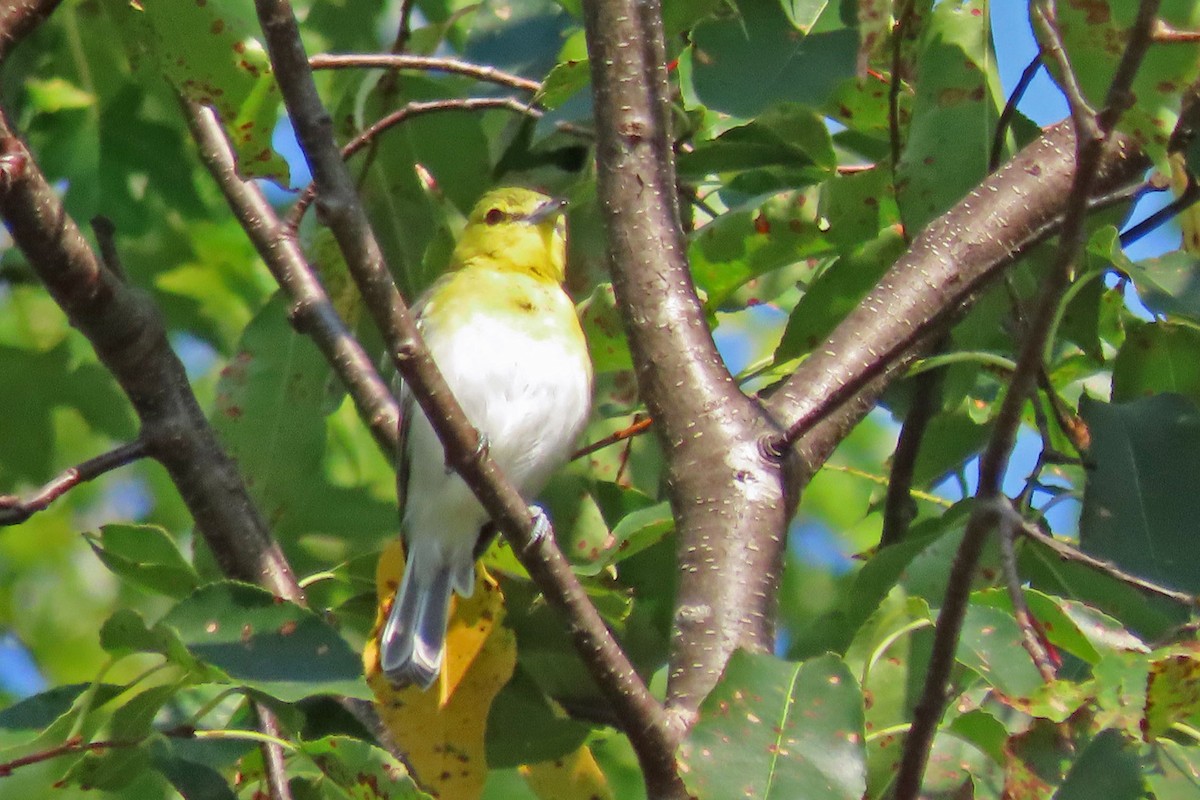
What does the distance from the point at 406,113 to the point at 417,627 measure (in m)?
0.89

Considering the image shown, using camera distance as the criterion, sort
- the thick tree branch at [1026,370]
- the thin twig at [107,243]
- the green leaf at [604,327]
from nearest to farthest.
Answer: the thick tree branch at [1026,370]
the green leaf at [604,327]
the thin twig at [107,243]

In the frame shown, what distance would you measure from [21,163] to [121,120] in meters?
1.12

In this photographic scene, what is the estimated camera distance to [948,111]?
239 cm

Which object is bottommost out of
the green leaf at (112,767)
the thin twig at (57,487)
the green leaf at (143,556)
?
the green leaf at (112,767)

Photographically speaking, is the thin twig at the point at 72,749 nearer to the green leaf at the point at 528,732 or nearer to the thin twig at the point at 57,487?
the thin twig at the point at 57,487

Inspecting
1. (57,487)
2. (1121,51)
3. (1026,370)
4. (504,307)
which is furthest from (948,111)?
(57,487)

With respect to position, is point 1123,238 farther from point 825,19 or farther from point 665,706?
point 665,706

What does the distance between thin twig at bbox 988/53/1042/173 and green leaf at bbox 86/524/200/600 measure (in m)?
1.39

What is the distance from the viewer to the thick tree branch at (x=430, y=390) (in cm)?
153

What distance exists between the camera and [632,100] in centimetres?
230

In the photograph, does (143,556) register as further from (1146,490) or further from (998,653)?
(1146,490)

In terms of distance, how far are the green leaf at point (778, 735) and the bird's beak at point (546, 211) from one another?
186 centimetres

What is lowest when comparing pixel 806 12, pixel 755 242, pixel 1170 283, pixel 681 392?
pixel 681 392

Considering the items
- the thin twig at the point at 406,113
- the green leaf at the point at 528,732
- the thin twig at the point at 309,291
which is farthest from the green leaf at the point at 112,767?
the thin twig at the point at 406,113
